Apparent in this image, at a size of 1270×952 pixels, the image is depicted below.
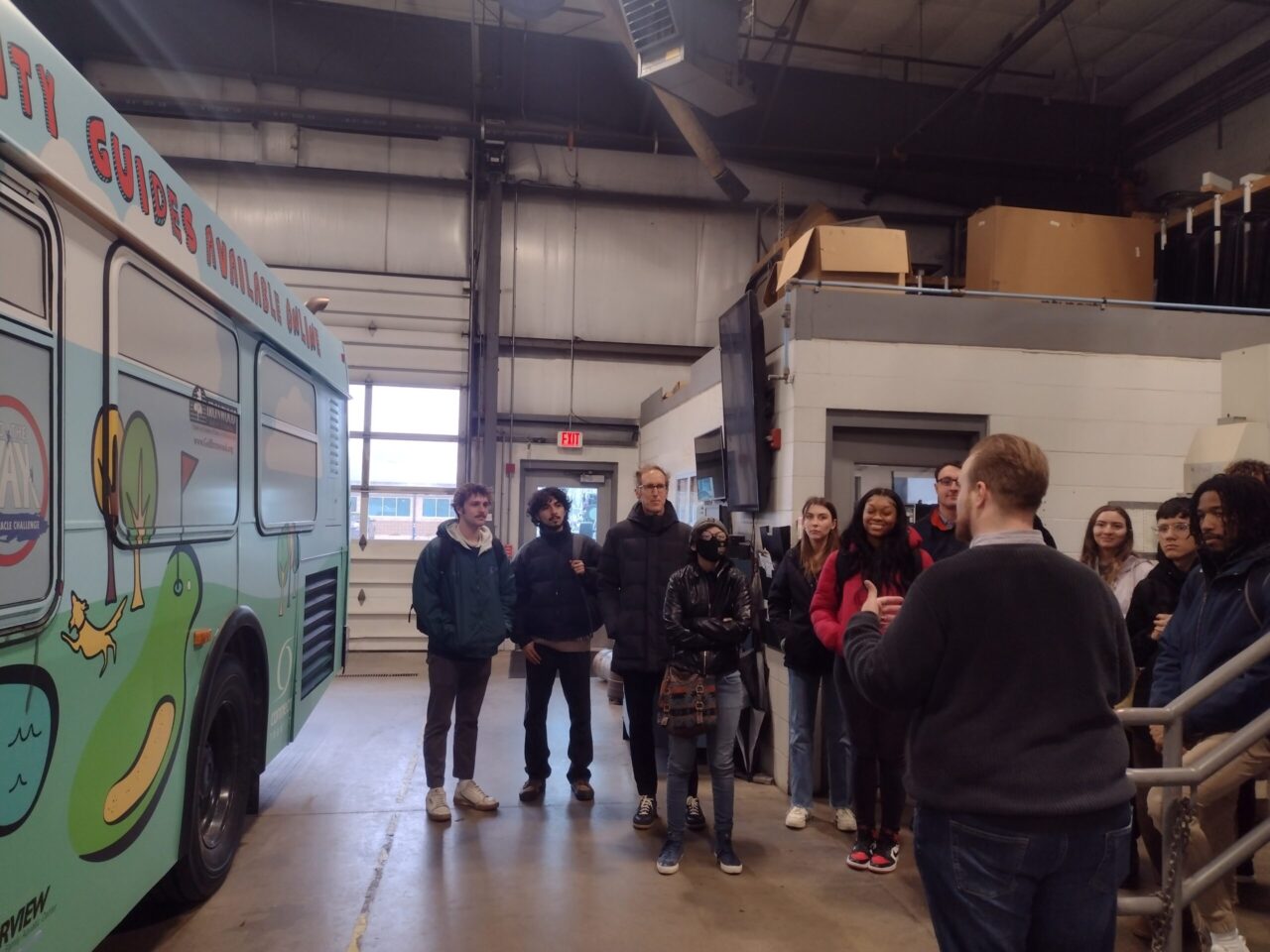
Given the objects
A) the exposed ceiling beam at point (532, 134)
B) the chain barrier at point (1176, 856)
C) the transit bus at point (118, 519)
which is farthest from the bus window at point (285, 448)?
the exposed ceiling beam at point (532, 134)

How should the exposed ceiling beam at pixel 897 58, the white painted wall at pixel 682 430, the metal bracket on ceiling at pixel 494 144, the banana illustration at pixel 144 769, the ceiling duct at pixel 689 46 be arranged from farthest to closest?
the metal bracket on ceiling at pixel 494 144 → the exposed ceiling beam at pixel 897 58 → the white painted wall at pixel 682 430 → the ceiling duct at pixel 689 46 → the banana illustration at pixel 144 769

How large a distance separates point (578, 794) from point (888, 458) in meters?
2.56

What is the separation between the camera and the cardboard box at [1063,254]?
5.60 m

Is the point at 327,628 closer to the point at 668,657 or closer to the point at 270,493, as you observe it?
the point at 270,493

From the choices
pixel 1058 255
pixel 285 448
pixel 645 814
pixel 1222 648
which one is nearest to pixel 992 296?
pixel 1058 255

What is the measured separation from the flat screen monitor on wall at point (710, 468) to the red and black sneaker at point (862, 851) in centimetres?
256

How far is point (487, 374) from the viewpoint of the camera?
353 inches

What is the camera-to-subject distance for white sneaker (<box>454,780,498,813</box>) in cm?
414

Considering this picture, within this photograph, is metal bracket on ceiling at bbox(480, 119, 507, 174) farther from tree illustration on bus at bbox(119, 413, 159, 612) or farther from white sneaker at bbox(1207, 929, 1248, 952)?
white sneaker at bbox(1207, 929, 1248, 952)

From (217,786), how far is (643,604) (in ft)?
6.28

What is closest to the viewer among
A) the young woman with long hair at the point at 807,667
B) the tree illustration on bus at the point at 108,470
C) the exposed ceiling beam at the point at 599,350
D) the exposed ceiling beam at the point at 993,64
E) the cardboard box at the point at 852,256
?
the tree illustration on bus at the point at 108,470

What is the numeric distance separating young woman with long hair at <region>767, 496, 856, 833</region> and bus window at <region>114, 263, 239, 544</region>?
98.9 inches

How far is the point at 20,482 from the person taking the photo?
69.3 inches

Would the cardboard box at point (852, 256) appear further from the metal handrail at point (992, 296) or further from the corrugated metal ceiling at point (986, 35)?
the corrugated metal ceiling at point (986, 35)
